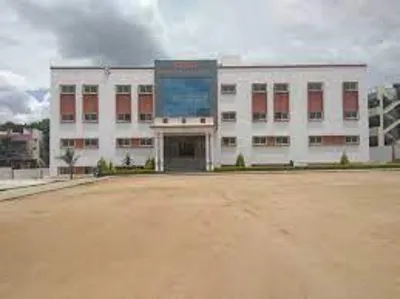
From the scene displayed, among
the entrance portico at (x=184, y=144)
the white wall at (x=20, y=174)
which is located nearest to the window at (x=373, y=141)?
the entrance portico at (x=184, y=144)

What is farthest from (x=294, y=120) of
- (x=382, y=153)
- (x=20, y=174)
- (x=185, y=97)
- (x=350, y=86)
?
(x=20, y=174)

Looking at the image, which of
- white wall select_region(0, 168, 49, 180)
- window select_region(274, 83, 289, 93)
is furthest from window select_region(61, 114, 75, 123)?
window select_region(274, 83, 289, 93)

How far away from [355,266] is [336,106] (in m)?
61.9

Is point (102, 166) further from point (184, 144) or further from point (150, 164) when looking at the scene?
point (184, 144)

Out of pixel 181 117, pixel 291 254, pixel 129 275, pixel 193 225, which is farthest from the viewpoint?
pixel 181 117

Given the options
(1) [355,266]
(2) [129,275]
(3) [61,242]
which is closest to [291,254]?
(1) [355,266]

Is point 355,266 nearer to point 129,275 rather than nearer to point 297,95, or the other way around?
point 129,275

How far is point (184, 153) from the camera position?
234 ft

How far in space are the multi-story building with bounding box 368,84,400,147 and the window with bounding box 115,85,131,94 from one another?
3816cm

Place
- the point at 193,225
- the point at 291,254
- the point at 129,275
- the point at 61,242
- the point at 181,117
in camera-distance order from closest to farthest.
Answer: the point at 129,275, the point at 291,254, the point at 61,242, the point at 193,225, the point at 181,117

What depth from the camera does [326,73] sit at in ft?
229

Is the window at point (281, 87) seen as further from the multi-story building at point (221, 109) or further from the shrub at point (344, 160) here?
the shrub at point (344, 160)

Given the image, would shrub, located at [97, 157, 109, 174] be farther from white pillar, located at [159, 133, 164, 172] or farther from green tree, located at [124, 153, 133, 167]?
white pillar, located at [159, 133, 164, 172]

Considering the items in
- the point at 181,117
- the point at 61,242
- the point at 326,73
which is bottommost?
the point at 61,242
